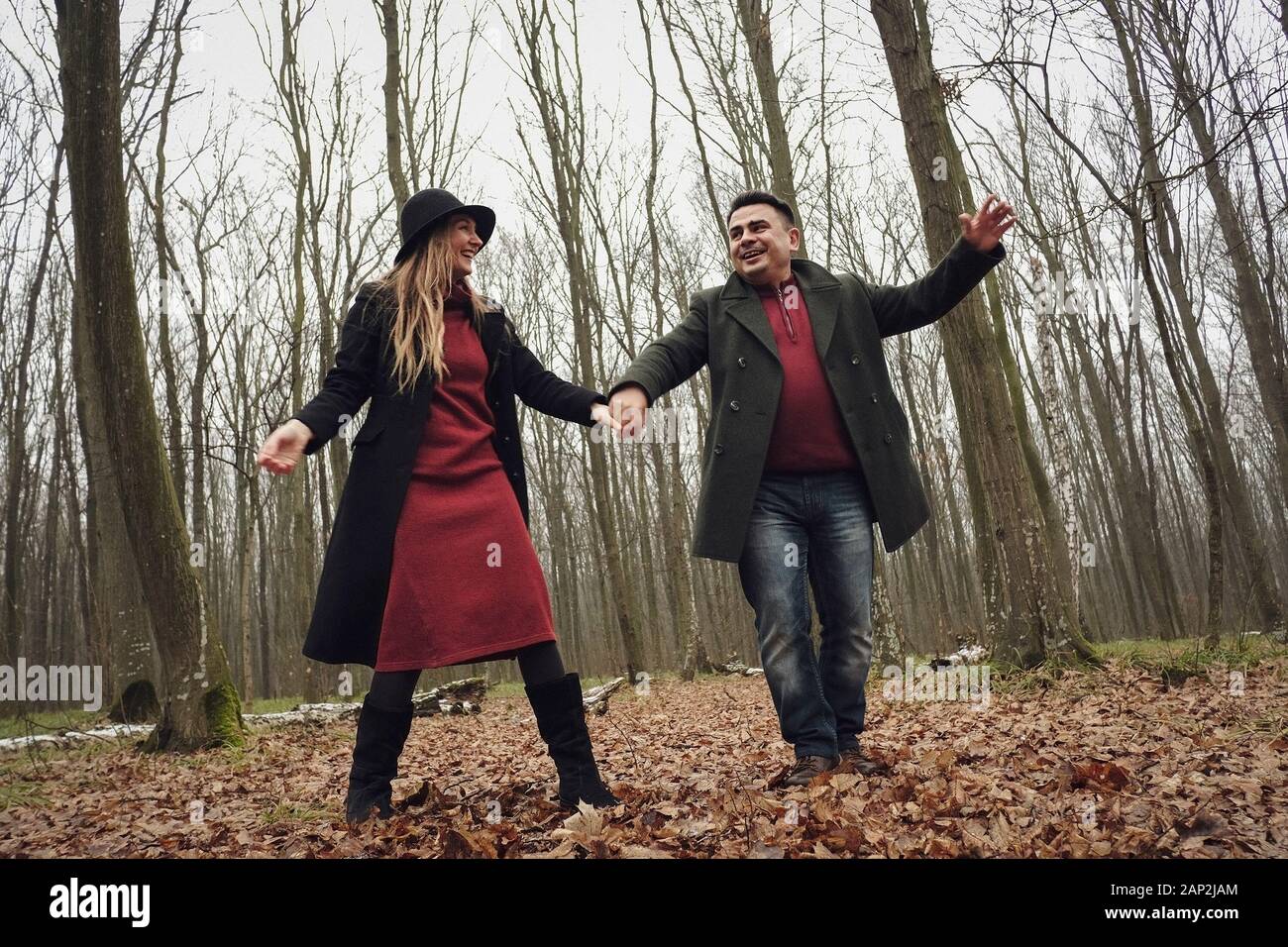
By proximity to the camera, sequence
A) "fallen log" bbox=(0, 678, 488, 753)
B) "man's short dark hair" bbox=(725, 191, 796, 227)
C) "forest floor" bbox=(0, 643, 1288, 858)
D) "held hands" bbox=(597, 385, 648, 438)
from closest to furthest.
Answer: "forest floor" bbox=(0, 643, 1288, 858), "held hands" bbox=(597, 385, 648, 438), "man's short dark hair" bbox=(725, 191, 796, 227), "fallen log" bbox=(0, 678, 488, 753)

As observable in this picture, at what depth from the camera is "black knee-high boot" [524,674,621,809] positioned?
2811 millimetres

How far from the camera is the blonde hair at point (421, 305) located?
112 inches

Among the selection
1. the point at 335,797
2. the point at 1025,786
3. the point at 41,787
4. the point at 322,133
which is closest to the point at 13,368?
the point at 322,133

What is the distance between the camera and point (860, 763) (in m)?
3.10

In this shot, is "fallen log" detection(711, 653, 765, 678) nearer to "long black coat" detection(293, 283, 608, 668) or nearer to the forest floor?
the forest floor

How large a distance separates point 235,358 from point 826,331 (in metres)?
18.6

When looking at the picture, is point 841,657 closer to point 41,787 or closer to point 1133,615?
point 41,787

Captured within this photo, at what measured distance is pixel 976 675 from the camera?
5.59m

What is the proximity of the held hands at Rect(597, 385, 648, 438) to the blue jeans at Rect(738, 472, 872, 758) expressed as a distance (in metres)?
0.63

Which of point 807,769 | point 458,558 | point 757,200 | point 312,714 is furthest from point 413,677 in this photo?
point 312,714

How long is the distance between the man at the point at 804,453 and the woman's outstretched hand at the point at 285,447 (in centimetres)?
112

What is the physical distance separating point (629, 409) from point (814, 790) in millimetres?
1433

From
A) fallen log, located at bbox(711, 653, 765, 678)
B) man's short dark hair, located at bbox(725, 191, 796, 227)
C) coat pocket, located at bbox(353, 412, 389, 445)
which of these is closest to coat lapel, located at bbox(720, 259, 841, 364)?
man's short dark hair, located at bbox(725, 191, 796, 227)

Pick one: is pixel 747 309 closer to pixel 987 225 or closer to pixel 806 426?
pixel 806 426
